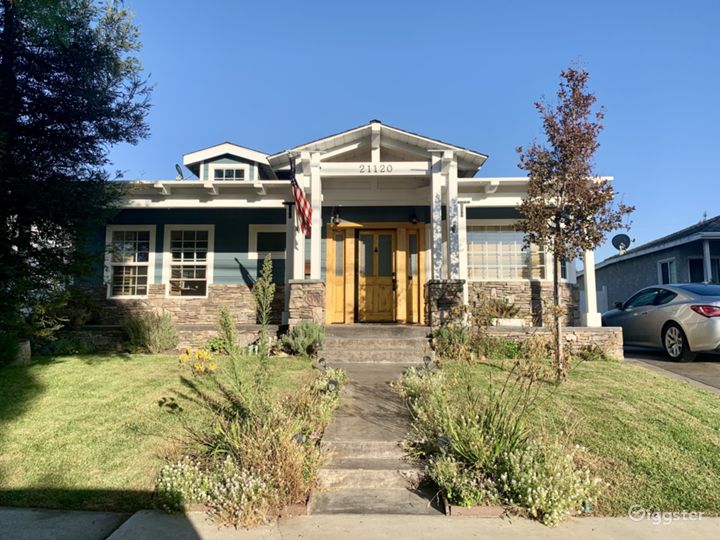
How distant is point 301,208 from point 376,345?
3214 millimetres

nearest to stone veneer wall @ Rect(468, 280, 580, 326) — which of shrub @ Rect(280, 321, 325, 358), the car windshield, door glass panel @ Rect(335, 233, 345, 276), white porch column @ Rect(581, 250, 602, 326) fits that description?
white porch column @ Rect(581, 250, 602, 326)

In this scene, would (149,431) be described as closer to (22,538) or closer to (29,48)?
(22,538)

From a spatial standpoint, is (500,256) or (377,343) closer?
(377,343)

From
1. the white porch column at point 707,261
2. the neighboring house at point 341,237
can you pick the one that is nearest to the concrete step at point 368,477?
the neighboring house at point 341,237

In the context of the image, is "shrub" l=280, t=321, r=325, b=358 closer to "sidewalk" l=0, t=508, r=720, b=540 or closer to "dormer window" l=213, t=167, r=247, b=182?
"sidewalk" l=0, t=508, r=720, b=540

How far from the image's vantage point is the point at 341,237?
11016 mm

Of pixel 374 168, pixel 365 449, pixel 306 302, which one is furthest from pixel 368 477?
pixel 374 168

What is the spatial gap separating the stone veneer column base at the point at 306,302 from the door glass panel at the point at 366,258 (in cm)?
231

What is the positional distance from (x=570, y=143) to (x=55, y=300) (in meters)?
8.73

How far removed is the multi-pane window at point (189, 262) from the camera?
11570 mm

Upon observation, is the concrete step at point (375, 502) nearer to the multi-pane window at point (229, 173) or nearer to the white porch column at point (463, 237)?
the white porch column at point (463, 237)

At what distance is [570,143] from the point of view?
668 cm

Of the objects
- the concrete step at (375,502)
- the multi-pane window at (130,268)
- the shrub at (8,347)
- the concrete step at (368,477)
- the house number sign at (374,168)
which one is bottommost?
the concrete step at (375,502)

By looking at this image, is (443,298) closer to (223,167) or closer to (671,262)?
(223,167)
